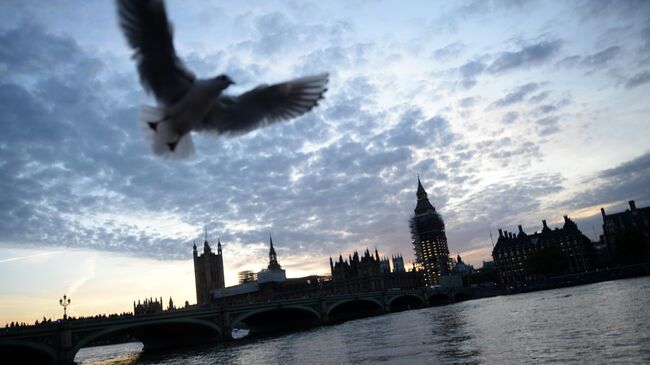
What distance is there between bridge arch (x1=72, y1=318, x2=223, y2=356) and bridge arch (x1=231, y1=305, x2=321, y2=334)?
10127 mm

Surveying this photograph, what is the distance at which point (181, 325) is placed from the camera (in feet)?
186

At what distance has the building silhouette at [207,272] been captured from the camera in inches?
7244

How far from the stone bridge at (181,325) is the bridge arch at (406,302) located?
1.53 ft

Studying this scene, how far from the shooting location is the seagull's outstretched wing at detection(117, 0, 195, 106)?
440 cm

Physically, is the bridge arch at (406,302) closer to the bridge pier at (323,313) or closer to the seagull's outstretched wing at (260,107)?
the bridge pier at (323,313)

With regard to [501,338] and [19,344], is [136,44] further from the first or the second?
[19,344]

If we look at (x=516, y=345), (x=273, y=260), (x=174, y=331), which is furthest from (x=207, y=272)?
(x=516, y=345)

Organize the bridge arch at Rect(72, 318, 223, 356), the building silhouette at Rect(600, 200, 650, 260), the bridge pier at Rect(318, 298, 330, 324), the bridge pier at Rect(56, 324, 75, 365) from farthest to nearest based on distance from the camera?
1. the building silhouette at Rect(600, 200, 650, 260)
2. the bridge pier at Rect(318, 298, 330, 324)
3. the bridge arch at Rect(72, 318, 223, 356)
4. the bridge pier at Rect(56, 324, 75, 365)

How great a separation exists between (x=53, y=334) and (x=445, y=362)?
117ft

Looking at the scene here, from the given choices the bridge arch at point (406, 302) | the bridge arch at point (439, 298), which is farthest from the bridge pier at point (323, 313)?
the bridge arch at point (439, 298)

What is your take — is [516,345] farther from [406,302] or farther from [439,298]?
[439,298]

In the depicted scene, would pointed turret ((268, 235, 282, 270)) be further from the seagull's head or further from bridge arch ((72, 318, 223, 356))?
the seagull's head

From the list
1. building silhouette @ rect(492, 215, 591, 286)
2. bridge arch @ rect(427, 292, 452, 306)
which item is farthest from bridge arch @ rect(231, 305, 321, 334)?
building silhouette @ rect(492, 215, 591, 286)

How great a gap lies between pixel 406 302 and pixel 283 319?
36194 millimetres
